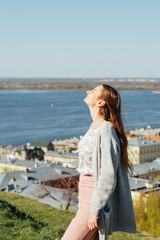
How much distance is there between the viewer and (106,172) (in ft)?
6.30

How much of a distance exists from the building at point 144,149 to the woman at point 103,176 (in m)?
35.8

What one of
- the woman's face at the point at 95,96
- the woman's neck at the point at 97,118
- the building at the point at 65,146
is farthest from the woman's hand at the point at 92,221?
the building at the point at 65,146

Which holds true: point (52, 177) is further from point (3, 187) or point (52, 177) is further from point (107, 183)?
Answer: point (107, 183)

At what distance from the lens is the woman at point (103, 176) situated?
1.92m

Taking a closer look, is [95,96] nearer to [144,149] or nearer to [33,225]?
[33,225]

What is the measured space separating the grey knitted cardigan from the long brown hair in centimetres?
5

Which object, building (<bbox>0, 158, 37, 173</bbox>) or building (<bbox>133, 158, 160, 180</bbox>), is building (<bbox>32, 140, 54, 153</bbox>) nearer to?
building (<bbox>0, 158, 37, 173</bbox>)

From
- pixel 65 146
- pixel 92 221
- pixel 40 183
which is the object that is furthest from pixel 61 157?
pixel 92 221

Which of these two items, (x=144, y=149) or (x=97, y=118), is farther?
(x=144, y=149)

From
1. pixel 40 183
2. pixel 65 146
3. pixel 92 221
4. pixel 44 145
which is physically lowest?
pixel 65 146

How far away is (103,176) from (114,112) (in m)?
0.35

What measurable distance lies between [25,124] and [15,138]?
15.3 meters

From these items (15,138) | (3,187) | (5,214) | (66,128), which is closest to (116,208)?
(5,214)

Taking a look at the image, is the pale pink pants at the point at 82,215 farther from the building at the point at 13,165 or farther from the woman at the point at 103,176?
the building at the point at 13,165
